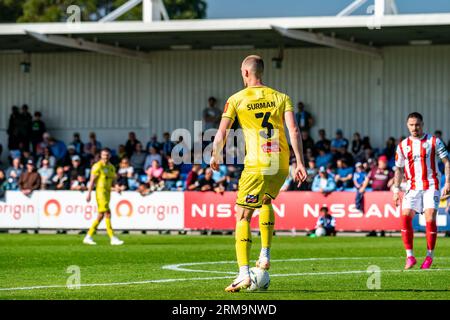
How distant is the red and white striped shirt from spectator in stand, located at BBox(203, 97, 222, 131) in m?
20.2

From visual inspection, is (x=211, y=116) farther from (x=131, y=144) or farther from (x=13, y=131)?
(x=13, y=131)

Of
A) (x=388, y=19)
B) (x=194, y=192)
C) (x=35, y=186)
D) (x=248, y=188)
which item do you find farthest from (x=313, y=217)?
(x=248, y=188)

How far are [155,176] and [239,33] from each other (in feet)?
17.3

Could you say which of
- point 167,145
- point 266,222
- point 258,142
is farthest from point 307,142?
point 258,142

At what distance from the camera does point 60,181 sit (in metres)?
32.3

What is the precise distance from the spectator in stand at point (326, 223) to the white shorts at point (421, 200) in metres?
13.3

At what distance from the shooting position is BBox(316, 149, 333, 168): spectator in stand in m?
31.8

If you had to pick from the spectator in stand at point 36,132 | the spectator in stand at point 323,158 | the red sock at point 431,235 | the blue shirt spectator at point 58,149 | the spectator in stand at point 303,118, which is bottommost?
the red sock at point 431,235

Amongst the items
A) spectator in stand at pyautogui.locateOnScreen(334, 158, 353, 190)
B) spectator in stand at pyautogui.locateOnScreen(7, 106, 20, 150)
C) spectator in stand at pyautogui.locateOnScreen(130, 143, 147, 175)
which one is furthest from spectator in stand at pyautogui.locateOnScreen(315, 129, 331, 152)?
spectator in stand at pyautogui.locateOnScreen(7, 106, 20, 150)

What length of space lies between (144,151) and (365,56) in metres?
8.07

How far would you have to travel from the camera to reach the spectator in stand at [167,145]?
33938mm

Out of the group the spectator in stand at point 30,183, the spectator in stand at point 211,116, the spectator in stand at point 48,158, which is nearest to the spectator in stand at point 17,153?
the spectator in stand at point 48,158

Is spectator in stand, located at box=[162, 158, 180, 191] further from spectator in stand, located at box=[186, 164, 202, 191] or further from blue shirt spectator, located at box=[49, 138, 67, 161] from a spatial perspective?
blue shirt spectator, located at box=[49, 138, 67, 161]

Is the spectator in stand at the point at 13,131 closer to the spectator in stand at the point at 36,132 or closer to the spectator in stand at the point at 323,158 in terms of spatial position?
the spectator in stand at the point at 36,132
